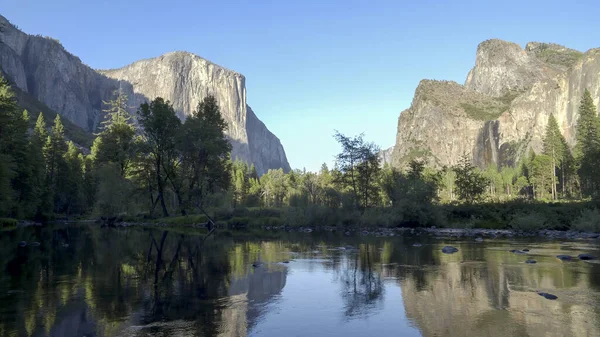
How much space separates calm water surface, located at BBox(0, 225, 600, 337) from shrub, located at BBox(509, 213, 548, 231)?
1833 centimetres

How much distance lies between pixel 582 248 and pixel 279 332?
23.4 m

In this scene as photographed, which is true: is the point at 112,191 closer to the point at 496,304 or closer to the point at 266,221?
the point at 266,221

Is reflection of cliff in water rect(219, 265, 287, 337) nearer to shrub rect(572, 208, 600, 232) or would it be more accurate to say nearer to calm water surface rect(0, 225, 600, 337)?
calm water surface rect(0, 225, 600, 337)

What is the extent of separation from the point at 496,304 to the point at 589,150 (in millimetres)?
77411

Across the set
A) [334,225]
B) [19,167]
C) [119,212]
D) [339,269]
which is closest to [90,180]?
[119,212]

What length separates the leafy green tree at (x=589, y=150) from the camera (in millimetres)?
69688

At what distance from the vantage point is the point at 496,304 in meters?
11.5

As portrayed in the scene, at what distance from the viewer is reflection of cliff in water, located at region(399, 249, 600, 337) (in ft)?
30.2

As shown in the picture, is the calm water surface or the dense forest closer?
the calm water surface

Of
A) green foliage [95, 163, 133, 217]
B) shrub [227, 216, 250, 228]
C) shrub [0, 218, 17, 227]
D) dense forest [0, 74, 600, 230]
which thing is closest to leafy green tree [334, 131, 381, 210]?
dense forest [0, 74, 600, 230]

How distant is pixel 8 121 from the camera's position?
4200 cm

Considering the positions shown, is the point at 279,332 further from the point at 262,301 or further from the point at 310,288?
the point at 310,288

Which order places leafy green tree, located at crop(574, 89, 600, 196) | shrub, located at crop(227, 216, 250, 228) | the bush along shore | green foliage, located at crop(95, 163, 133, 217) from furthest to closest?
leafy green tree, located at crop(574, 89, 600, 196)
green foliage, located at crop(95, 163, 133, 217)
shrub, located at crop(227, 216, 250, 228)
the bush along shore

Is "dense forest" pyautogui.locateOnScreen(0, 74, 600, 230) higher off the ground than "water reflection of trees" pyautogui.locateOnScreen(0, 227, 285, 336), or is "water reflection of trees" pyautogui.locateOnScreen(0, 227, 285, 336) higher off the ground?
"dense forest" pyautogui.locateOnScreen(0, 74, 600, 230)
